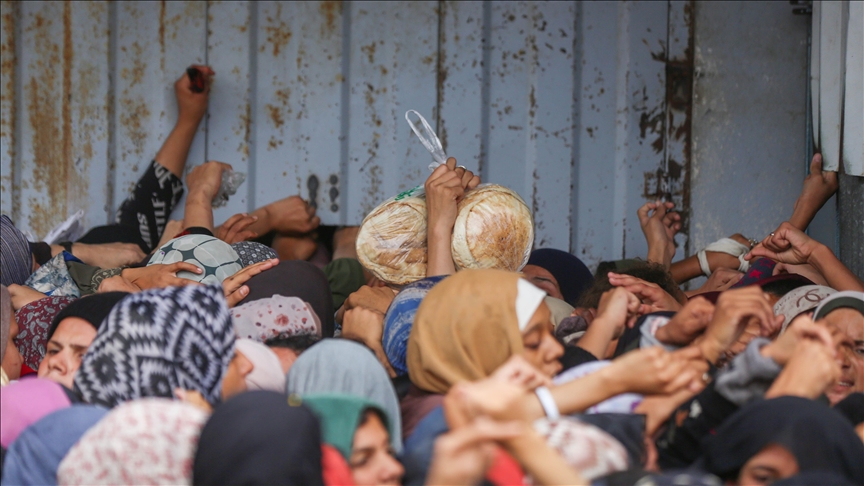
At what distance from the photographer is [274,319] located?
103 inches

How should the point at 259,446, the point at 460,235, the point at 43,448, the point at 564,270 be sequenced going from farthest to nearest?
the point at 564,270
the point at 460,235
the point at 43,448
the point at 259,446

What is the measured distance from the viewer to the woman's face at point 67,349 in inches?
87.4

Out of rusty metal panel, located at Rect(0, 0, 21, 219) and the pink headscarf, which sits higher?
rusty metal panel, located at Rect(0, 0, 21, 219)

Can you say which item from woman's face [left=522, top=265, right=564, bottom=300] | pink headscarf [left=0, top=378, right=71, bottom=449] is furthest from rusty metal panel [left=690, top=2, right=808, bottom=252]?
pink headscarf [left=0, top=378, right=71, bottom=449]

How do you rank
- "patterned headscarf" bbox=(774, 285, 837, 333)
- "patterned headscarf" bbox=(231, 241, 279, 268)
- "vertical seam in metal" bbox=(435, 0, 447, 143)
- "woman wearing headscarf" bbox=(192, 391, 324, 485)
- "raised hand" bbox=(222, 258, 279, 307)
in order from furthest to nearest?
1. "vertical seam in metal" bbox=(435, 0, 447, 143)
2. "patterned headscarf" bbox=(231, 241, 279, 268)
3. "raised hand" bbox=(222, 258, 279, 307)
4. "patterned headscarf" bbox=(774, 285, 837, 333)
5. "woman wearing headscarf" bbox=(192, 391, 324, 485)

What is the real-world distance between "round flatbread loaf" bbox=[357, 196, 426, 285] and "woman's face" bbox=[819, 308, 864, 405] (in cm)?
131

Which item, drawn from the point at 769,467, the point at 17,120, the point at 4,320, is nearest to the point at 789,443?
the point at 769,467

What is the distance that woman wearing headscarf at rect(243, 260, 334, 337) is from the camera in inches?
110

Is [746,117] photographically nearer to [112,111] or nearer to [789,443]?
[789,443]

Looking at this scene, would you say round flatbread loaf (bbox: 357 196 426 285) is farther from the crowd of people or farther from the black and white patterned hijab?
the black and white patterned hijab

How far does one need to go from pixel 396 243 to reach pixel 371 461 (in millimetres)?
1275

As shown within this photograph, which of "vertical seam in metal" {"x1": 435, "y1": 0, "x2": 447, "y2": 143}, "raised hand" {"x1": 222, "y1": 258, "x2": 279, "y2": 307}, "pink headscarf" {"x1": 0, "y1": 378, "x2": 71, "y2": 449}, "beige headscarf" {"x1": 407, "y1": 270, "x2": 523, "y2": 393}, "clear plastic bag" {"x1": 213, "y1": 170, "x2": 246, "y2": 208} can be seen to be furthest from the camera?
"vertical seam in metal" {"x1": 435, "y1": 0, "x2": 447, "y2": 143}

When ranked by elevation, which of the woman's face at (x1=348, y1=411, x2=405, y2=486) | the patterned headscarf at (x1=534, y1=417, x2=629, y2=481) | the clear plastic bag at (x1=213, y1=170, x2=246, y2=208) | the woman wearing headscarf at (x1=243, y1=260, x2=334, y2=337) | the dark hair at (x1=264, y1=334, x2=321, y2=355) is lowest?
the woman's face at (x1=348, y1=411, x2=405, y2=486)

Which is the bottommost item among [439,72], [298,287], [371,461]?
[371,461]
